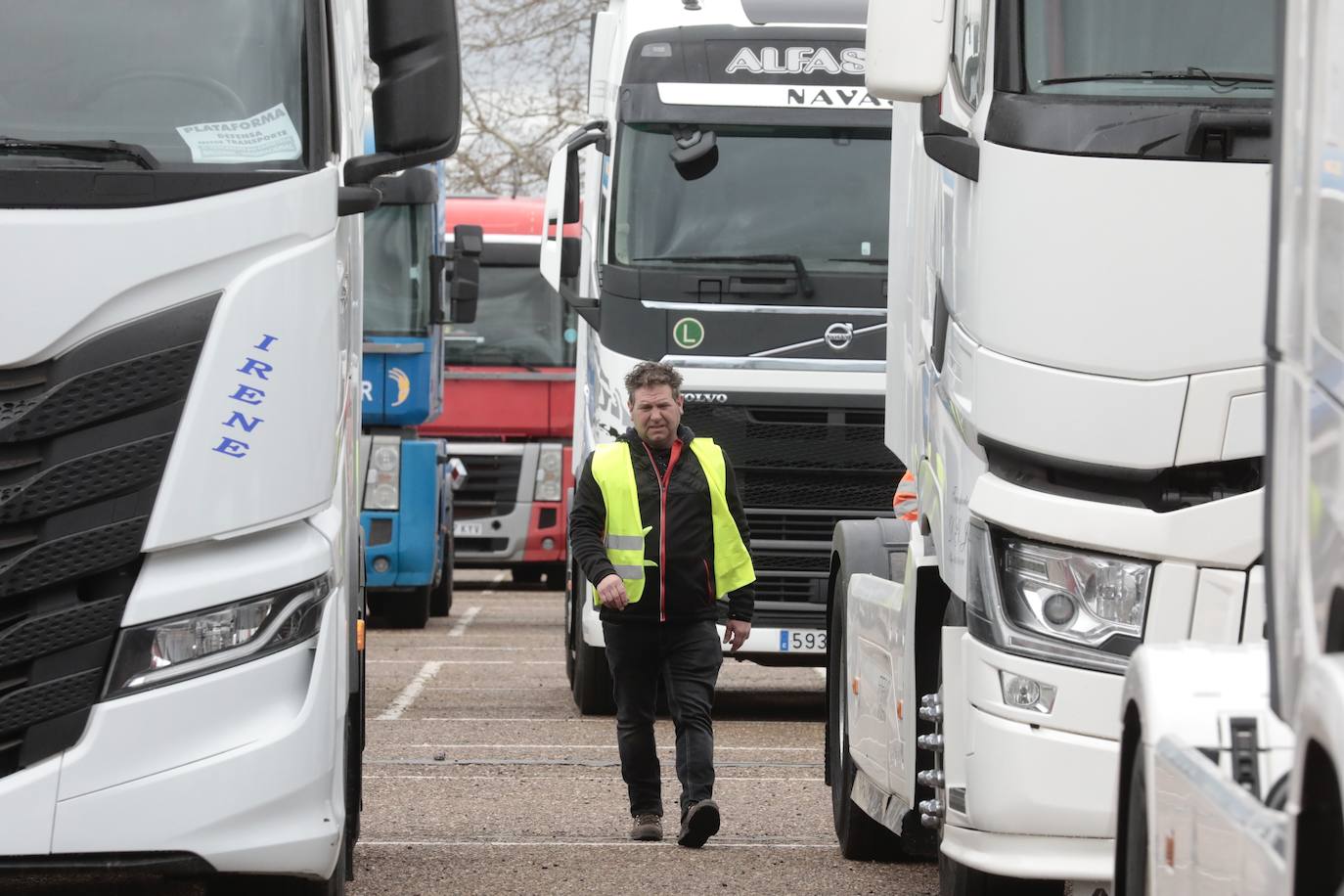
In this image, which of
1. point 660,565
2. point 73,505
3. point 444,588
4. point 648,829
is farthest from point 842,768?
point 444,588

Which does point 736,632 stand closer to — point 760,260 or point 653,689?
point 653,689

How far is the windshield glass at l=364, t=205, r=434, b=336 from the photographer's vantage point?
18234 millimetres

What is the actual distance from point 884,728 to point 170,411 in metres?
2.64

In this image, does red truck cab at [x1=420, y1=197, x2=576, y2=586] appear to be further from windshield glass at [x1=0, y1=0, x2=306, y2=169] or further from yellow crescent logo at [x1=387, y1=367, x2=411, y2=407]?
windshield glass at [x1=0, y1=0, x2=306, y2=169]

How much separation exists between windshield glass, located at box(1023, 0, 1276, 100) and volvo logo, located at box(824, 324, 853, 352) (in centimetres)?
626

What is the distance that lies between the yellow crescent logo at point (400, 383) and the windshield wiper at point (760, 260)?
20.4 ft

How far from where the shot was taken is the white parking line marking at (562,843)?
8.52 m

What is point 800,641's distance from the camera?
12.4 m

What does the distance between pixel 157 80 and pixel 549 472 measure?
1632 cm

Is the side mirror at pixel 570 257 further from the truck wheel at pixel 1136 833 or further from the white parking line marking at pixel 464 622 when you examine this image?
the truck wheel at pixel 1136 833

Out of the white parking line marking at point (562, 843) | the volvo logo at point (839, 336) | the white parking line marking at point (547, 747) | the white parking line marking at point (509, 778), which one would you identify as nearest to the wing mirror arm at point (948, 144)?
the white parking line marking at point (562, 843)

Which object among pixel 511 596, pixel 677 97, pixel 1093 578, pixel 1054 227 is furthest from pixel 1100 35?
pixel 511 596

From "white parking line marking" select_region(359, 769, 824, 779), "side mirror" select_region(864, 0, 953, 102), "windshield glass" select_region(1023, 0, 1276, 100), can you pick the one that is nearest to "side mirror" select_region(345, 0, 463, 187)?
"side mirror" select_region(864, 0, 953, 102)

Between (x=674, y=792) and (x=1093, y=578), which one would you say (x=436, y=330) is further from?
(x=1093, y=578)
